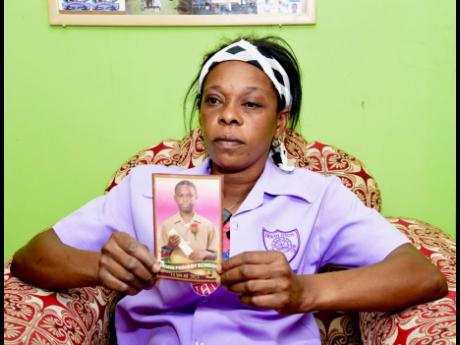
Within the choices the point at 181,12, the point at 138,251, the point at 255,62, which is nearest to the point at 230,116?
the point at 255,62

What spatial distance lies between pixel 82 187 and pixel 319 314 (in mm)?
922

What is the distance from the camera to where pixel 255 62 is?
4.44 feet

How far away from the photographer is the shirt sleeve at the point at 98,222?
4.44 feet

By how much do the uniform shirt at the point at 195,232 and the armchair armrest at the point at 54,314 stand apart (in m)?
0.33

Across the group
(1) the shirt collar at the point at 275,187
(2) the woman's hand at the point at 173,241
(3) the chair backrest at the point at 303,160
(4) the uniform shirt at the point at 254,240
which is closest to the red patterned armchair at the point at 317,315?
(3) the chair backrest at the point at 303,160

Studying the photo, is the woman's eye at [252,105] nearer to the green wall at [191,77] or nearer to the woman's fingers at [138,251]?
the woman's fingers at [138,251]

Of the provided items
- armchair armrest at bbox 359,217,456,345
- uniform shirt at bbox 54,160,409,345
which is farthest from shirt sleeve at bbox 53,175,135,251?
armchair armrest at bbox 359,217,456,345

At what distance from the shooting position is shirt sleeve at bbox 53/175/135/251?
135cm

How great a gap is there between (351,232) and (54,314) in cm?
68

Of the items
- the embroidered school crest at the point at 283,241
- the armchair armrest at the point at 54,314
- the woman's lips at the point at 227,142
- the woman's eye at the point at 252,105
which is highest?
the woman's eye at the point at 252,105

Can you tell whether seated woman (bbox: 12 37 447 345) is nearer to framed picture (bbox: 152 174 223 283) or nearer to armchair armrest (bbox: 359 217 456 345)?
armchair armrest (bbox: 359 217 456 345)

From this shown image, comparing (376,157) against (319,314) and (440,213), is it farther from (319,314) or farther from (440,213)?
(319,314)

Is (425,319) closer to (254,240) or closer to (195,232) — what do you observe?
(254,240)

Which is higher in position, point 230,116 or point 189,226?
point 230,116
